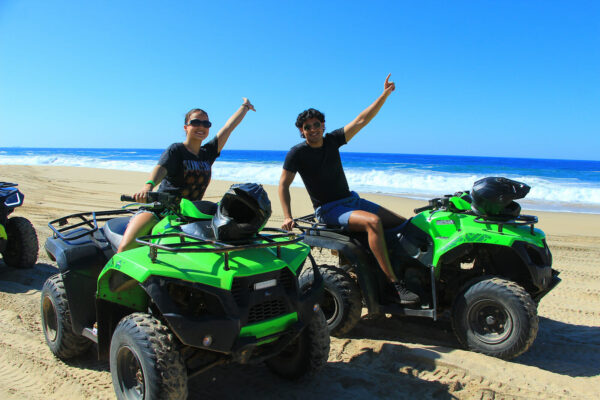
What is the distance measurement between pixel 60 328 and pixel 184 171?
150 centimetres

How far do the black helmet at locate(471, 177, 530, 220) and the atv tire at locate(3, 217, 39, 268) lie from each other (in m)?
5.19

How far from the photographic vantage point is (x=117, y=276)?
2691mm

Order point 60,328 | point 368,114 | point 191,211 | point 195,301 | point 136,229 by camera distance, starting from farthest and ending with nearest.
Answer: point 368,114
point 60,328
point 136,229
point 191,211
point 195,301

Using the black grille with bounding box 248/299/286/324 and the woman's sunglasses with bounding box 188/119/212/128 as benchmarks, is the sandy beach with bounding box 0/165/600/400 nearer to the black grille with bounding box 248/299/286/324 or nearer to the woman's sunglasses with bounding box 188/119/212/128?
the black grille with bounding box 248/299/286/324

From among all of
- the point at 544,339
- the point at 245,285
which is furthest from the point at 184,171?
the point at 544,339

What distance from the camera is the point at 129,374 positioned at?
2.57 m

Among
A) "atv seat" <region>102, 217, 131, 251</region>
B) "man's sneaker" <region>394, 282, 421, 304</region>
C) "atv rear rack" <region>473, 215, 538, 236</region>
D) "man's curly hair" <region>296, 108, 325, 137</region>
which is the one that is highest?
"man's curly hair" <region>296, 108, 325, 137</region>

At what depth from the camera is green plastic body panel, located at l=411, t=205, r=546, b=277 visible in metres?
3.41

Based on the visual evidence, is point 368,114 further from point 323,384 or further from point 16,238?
point 16,238

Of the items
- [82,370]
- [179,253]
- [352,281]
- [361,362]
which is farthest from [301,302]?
[82,370]

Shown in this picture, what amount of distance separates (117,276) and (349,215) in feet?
6.60

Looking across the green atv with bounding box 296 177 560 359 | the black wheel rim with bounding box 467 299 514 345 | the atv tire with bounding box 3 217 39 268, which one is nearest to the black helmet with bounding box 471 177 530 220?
the green atv with bounding box 296 177 560 359

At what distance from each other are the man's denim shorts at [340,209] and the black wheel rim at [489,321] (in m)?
1.25

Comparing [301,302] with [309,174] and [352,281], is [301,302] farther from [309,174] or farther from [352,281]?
[309,174]
